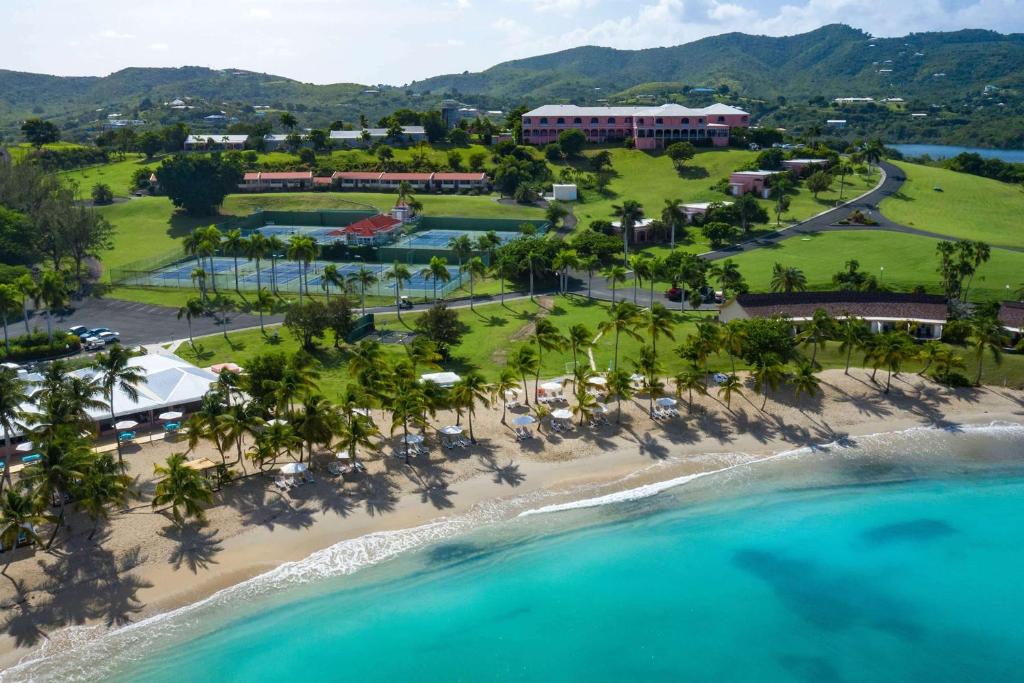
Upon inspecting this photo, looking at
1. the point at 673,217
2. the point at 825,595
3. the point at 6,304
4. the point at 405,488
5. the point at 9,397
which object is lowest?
the point at 825,595

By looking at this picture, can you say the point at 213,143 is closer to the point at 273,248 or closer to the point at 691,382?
the point at 273,248

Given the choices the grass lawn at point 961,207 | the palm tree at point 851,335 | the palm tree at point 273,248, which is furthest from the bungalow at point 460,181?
the palm tree at point 851,335

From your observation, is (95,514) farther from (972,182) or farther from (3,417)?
(972,182)

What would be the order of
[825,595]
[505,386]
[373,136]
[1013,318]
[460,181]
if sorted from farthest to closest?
[373,136] → [460,181] → [1013,318] → [505,386] → [825,595]

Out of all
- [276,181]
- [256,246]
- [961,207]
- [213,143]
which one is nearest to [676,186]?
[961,207]

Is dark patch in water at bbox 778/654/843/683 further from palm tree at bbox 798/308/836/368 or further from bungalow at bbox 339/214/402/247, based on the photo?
bungalow at bbox 339/214/402/247

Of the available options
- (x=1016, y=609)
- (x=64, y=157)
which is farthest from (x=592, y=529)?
(x=64, y=157)

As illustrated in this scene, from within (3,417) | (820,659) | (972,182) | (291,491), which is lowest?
(820,659)
